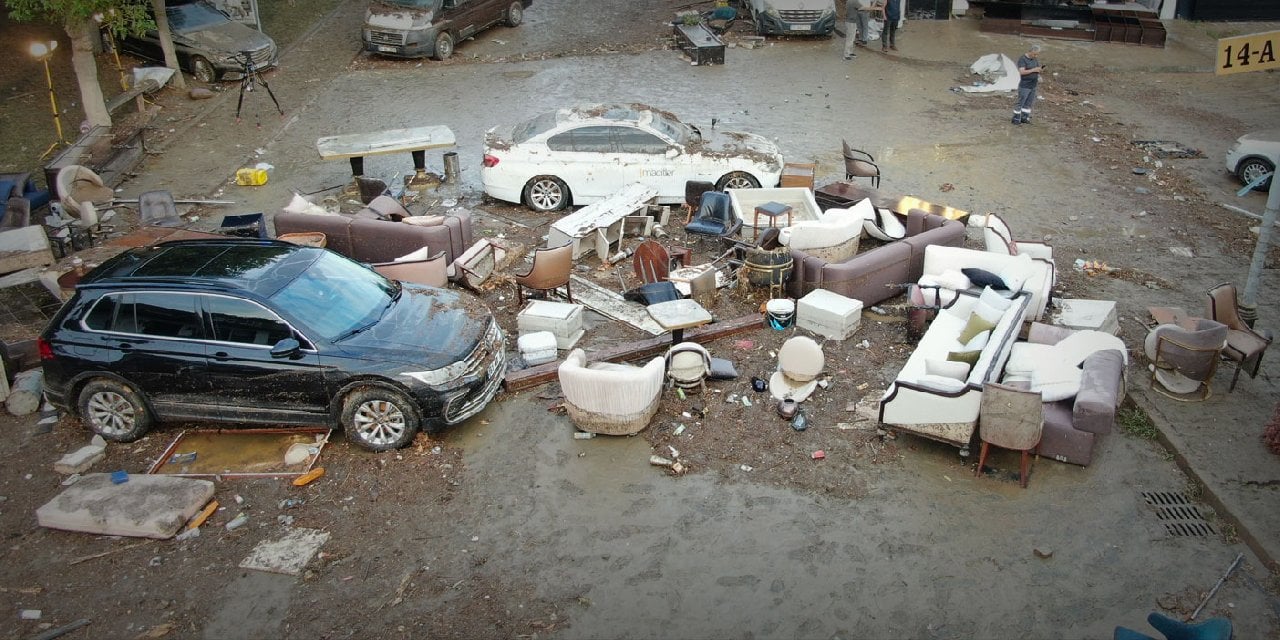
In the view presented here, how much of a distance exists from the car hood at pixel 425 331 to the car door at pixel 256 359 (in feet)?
1.34

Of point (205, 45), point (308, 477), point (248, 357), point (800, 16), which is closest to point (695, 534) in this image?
point (308, 477)

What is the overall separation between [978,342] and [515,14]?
1829 cm

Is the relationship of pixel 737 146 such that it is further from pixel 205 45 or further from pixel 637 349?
pixel 205 45

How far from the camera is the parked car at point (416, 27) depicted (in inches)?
795

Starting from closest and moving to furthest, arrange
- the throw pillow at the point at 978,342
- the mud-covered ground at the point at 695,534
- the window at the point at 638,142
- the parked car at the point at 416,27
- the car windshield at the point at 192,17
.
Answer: the mud-covered ground at the point at 695,534 < the throw pillow at the point at 978,342 < the window at the point at 638,142 < the car windshield at the point at 192,17 < the parked car at the point at 416,27

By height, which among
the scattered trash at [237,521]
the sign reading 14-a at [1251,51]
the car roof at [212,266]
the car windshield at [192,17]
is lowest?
the scattered trash at [237,521]

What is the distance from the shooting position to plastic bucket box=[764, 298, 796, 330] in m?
9.79

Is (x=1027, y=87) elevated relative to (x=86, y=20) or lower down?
lower down

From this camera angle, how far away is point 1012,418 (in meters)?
7.20

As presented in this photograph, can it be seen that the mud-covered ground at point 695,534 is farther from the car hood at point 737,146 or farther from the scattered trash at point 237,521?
the car hood at point 737,146

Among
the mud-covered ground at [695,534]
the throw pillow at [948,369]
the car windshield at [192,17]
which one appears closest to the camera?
the mud-covered ground at [695,534]

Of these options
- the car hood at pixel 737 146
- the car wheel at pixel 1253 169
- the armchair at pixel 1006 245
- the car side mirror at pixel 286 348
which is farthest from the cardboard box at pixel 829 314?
the car wheel at pixel 1253 169

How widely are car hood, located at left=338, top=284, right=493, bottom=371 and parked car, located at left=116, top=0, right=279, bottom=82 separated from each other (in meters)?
12.9

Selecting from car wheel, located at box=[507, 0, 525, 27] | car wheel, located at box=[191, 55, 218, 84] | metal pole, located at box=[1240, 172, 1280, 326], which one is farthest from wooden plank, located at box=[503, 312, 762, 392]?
car wheel, located at box=[507, 0, 525, 27]
